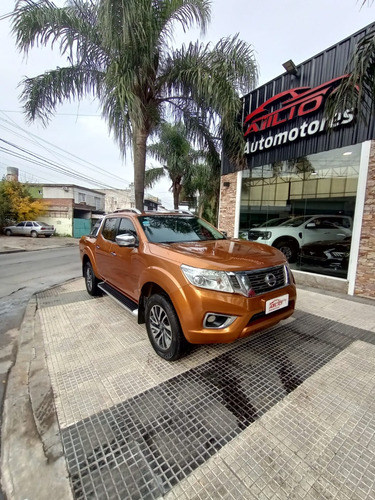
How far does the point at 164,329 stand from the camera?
2576 mm

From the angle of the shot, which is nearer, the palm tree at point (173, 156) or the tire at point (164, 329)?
the tire at point (164, 329)

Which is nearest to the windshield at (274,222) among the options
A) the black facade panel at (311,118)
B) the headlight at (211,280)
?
the black facade panel at (311,118)

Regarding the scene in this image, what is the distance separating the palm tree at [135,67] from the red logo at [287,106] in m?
0.52

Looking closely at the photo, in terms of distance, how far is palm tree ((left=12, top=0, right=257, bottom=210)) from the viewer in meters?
5.06

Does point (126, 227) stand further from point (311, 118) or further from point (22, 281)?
point (22, 281)

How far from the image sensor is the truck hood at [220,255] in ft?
7.43

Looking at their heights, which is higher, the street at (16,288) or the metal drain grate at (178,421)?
the metal drain grate at (178,421)

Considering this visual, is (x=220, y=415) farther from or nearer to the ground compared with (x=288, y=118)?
nearer to the ground

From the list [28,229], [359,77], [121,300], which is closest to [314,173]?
[359,77]

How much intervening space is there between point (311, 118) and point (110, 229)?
199 inches

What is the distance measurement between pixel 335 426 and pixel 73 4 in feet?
28.7

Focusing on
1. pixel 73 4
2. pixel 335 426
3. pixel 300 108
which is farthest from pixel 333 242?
pixel 73 4

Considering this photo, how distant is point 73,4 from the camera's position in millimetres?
5508

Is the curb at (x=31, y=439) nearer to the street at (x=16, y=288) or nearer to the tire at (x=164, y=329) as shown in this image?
the street at (x=16, y=288)
